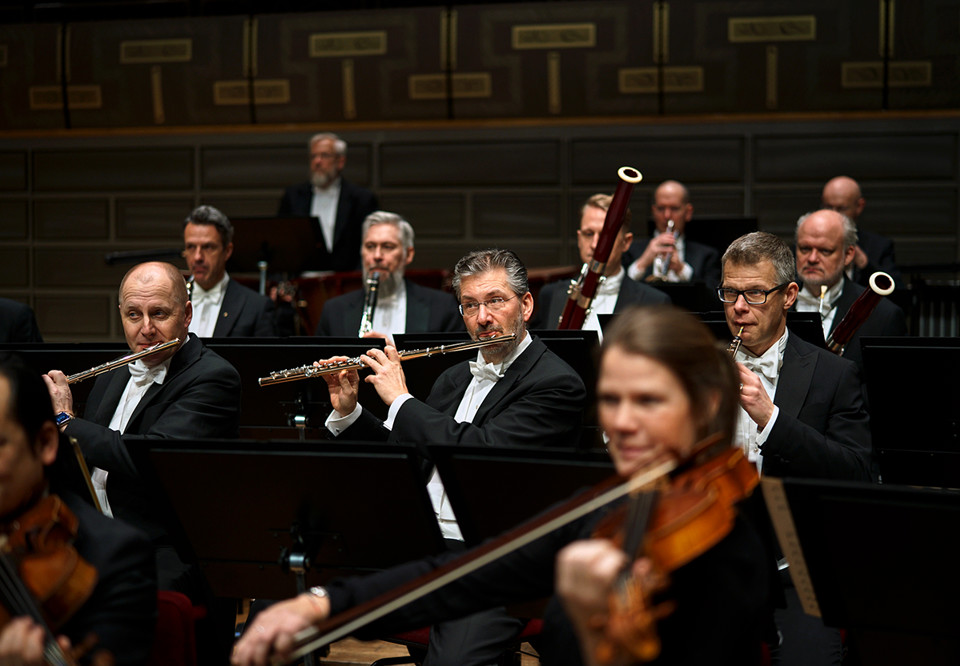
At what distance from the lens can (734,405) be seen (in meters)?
1.61

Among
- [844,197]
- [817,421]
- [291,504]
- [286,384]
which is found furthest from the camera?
[844,197]

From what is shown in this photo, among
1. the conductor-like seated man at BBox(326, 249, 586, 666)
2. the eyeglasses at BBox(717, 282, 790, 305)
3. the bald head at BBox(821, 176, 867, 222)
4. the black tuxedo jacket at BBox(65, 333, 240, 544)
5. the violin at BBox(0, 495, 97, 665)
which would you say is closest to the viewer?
the violin at BBox(0, 495, 97, 665)

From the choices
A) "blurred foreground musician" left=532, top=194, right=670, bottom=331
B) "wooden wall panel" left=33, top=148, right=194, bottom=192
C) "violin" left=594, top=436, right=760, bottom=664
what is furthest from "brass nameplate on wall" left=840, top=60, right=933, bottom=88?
"violin" left=594, top=436, right=760, bottom=664

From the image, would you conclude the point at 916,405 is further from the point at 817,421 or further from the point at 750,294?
the point at 750,294

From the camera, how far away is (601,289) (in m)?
4.98

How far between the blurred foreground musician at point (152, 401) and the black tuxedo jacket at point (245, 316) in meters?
1.55

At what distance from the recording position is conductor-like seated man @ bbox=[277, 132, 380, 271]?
723cm

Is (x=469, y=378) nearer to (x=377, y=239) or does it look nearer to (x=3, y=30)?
(x=377, y=239)

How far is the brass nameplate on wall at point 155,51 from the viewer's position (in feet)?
28.0

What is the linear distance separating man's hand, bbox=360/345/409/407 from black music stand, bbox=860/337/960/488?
4.71ft

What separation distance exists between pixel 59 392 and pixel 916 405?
2639 mm

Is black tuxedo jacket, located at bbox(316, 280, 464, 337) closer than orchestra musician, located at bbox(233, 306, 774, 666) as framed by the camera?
No

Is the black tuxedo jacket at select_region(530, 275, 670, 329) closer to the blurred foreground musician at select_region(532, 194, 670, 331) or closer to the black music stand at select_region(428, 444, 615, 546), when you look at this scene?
the blurred foreground musician at select_region(532, 194, 670, 331)

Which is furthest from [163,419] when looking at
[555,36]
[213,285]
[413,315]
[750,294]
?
[555,36]
